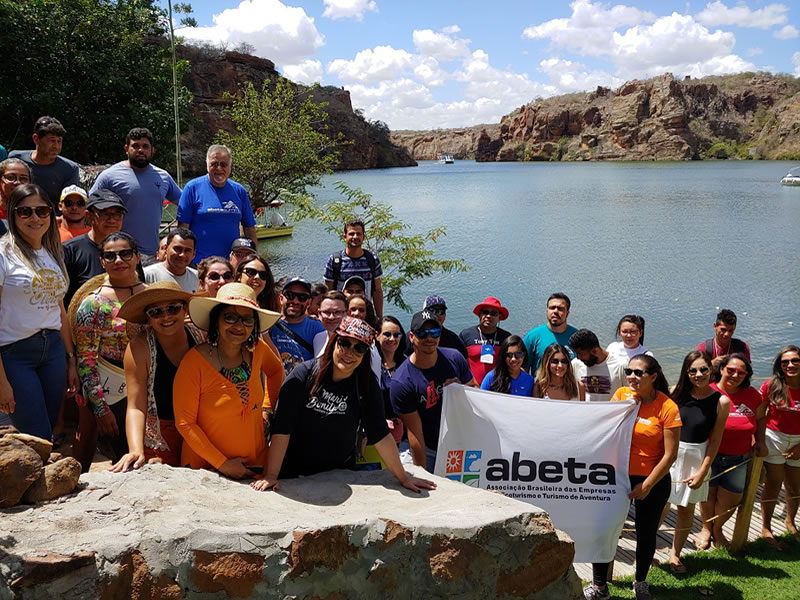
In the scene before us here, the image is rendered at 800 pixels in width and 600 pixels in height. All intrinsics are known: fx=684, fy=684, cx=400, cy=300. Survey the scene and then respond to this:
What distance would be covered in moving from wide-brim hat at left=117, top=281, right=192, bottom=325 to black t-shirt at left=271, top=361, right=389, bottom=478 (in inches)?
30.4

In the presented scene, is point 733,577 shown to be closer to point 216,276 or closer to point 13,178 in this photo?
point 216,276

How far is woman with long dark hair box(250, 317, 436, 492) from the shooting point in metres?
3.59

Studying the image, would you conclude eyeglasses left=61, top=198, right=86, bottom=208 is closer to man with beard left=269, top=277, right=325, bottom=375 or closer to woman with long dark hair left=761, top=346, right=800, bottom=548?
man with beard left=269, top=277, right=325, bottom=375

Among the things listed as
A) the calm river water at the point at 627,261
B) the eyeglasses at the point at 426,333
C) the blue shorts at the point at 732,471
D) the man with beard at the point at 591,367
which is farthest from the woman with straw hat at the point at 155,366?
the calm river water at the point at 627,261

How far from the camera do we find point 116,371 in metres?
4.05

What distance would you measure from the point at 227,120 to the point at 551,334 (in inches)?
2417

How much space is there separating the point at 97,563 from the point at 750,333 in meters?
16.8

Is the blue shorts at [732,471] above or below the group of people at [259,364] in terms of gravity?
below

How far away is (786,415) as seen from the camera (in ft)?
20.1

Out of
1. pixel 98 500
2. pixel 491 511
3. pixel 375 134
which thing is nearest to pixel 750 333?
pixel 491 511

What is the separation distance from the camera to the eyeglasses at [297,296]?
17.5 ft

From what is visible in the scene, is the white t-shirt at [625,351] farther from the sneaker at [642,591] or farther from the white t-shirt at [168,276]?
the white t-shirt at [168,276]

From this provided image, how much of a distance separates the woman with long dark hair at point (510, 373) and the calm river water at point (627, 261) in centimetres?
928

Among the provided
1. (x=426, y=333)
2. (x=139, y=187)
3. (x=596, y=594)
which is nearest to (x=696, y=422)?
(x=596, y=594)
